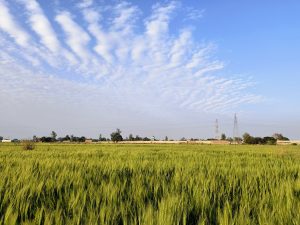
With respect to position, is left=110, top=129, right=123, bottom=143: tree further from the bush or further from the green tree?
the bush

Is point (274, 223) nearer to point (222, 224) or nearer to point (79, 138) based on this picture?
point (222, 224)

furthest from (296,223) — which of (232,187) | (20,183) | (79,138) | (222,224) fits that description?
(79,138)

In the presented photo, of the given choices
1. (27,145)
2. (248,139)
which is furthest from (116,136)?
(27,145)

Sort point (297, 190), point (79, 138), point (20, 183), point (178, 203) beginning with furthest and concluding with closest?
1. point (79, 138)
2. point (297, 190)
3. point (20, 183)
4. point (178, 203)

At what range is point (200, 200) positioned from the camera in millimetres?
3121

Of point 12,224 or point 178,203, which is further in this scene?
point 178,203

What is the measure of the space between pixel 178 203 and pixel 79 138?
136m

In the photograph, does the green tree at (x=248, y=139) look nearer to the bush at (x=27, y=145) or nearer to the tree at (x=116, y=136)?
the tree at (x=116, y=136)

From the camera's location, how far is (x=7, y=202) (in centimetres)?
300

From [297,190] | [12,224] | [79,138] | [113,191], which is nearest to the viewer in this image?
[12,224]

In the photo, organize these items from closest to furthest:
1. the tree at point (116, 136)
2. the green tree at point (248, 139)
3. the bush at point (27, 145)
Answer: the bush at point (27, 145), the green tree at point (248, 139), the tree at point (116, 136)

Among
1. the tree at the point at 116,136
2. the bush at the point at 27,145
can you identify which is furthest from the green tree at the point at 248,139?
the bush at the point at 27,145

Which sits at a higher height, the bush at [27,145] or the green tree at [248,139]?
the green tree at [248,139]

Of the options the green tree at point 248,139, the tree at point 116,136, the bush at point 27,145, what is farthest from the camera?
the tree at point 116,136
